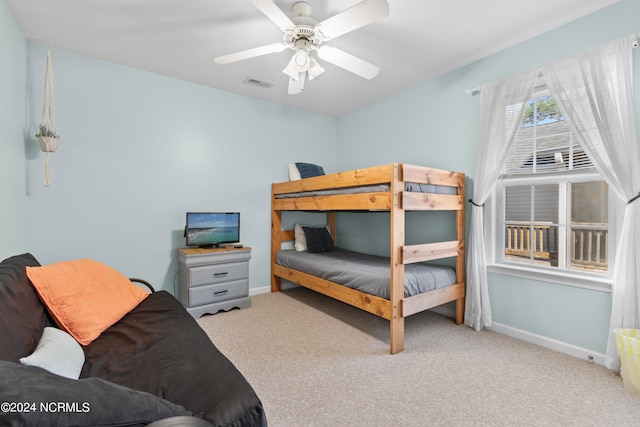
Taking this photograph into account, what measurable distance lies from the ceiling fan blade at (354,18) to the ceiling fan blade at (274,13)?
188mm

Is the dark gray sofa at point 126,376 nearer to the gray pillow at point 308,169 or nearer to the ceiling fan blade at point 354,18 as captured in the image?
the ceiling fan blade at point 354,18

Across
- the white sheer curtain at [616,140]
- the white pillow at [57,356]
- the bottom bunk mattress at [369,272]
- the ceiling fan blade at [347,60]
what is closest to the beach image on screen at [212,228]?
the bottom bunk mattress at [369,272]

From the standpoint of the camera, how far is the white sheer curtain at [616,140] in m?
1.88

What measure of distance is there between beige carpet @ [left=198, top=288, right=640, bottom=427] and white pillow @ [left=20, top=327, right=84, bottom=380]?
3.16 ft

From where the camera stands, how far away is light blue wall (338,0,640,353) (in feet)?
6.83

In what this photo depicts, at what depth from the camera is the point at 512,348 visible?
230cm

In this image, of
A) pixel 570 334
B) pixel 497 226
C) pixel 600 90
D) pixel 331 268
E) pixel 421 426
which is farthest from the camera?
pixel 331 268

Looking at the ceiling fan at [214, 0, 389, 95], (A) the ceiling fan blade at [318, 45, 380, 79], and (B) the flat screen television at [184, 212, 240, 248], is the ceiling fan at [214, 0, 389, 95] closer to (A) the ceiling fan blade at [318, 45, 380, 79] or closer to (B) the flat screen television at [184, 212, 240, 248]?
(A) the ceiling fan blade at [318, 45, 380, 79]

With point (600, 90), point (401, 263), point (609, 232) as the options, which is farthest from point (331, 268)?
point (600, 90)

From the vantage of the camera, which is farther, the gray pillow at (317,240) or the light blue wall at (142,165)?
the gray pillow at (317,240)

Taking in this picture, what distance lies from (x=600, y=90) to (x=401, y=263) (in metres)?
1.82

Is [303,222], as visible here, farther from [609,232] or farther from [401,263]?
[609,232]

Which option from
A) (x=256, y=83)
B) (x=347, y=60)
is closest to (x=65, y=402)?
(x=347, y=60)

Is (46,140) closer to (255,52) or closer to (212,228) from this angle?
(212,228)
